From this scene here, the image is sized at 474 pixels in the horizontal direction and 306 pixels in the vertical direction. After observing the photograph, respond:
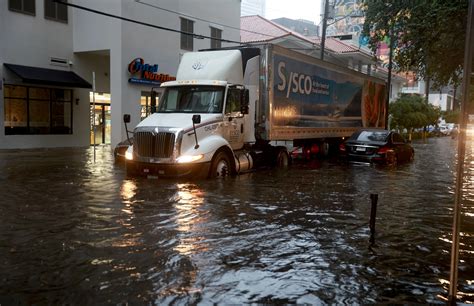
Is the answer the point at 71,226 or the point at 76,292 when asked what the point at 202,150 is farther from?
the point at 76,292

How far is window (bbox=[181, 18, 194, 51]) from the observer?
27.9 meters

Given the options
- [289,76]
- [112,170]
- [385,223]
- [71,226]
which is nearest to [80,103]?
[112,170]

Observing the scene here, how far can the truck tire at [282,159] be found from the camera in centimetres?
1727

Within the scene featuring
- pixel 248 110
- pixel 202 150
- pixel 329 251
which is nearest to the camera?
pixel 329 251

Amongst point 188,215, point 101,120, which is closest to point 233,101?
point 188,215

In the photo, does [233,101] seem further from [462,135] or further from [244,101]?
[462,135]

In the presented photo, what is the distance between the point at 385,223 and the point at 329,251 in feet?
7.47

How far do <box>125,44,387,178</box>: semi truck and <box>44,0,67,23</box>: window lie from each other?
11.9 meters

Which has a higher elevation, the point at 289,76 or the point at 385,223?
the point at 289,76

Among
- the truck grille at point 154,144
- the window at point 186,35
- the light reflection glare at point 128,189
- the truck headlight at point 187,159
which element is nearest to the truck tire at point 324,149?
the truck headlight at point 187,159

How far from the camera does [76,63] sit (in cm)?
2536

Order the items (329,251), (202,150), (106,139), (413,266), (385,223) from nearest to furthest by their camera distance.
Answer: (413,266)
(329,251)
(385,223)
(202,150)
(106,139)

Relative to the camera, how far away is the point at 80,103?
25828mm

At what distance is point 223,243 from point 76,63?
835 inches
